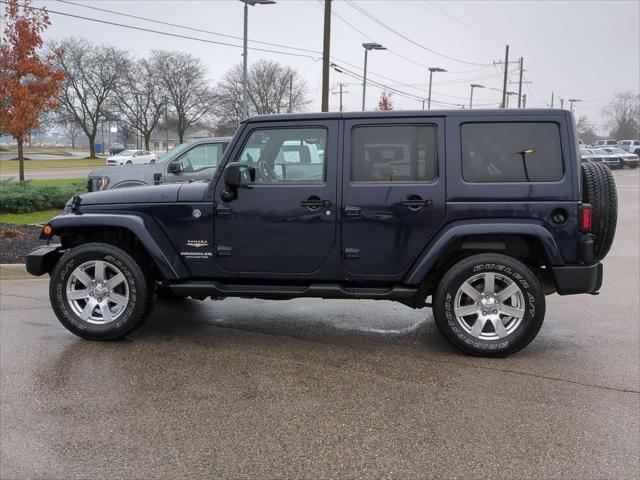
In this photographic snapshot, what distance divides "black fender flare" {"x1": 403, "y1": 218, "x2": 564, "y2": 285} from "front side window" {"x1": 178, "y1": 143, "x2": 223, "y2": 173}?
7155mm

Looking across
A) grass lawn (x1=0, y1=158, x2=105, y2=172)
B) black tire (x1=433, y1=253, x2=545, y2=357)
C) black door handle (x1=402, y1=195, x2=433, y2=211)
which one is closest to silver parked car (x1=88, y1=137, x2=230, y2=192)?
black door handle (x1=402, y1=195, x2=433, y2=211)

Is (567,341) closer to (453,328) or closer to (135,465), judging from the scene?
(453,328)

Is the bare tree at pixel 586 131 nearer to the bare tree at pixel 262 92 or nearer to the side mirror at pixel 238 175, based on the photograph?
the bare tree at pixel 262 92

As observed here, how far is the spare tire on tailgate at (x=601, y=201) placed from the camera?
4.88 m

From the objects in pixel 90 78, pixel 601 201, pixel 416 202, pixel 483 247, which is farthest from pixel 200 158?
pixel 90 78

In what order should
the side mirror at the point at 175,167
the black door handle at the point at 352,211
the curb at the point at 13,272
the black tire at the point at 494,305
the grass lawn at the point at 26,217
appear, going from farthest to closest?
the grass lawn at the point at 26,217 → the side mirror at the point at 175,167 → the curb at the point at 13,272 → the black door handle at the point at 352,211 → the black tire at the point at 494,305

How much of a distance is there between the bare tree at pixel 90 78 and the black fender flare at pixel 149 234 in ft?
219

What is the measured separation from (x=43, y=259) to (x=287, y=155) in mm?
2391

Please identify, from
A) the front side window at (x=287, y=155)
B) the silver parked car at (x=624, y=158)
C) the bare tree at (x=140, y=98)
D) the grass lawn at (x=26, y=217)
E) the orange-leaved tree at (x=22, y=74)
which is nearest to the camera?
the front side window at (x=287, y=155)

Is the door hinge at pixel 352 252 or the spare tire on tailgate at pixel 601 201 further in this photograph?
the door hinge at pixel 352 252

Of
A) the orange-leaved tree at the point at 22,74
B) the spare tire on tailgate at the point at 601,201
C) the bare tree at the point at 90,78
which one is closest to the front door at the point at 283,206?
the spare tire on tailgate at the point at 601,201

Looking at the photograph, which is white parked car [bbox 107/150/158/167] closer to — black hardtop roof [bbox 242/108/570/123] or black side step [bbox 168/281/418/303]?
black side step [bbox 168/281/418/303]

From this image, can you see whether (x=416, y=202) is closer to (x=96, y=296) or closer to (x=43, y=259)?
(x=96, y=296)

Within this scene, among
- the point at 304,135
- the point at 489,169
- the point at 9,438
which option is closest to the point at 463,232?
the point at 489,169
